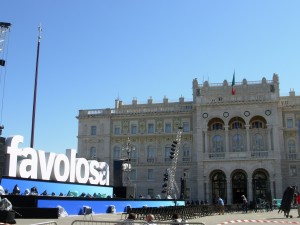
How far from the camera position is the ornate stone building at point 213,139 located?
196 ft

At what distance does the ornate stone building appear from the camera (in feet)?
196

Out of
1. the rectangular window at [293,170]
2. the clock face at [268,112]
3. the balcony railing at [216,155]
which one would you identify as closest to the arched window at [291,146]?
the rectangular window at [293,170]

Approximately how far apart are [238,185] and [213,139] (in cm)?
752

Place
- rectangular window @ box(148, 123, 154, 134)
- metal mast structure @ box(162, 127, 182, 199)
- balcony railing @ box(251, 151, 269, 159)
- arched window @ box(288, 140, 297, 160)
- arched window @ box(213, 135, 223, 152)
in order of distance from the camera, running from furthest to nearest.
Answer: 1. rectangular window @ box(148, 123, 154, 134)
2. arched window @ box(213, 135, 223, 152)
3. arched window @ box(288, 140, 297, 160)
4. balcony railing @ box(251, 151, 269, 159)
5. metal mast structure @ box(162, 127, 182, 199)

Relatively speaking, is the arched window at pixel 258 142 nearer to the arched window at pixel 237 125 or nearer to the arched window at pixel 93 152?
the arched window at pixel 237 125

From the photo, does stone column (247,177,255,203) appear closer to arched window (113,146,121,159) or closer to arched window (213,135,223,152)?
arched window (213,135,223,152)

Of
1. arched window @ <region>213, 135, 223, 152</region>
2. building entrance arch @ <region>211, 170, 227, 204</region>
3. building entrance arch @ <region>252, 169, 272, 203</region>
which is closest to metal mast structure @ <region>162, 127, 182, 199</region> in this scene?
arched window @ <region>213, 135, 223, 152</region>

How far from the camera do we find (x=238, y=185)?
207 feet

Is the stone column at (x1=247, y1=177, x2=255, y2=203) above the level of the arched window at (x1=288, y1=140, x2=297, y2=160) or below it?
below

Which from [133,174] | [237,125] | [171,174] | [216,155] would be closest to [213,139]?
[216,155]

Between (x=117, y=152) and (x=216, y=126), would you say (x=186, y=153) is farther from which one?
(x=117, y=152)

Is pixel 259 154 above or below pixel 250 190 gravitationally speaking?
above

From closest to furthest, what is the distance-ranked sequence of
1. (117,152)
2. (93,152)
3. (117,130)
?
(117,152) → (117,130) → (93,152)

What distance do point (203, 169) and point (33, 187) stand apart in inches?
1336
